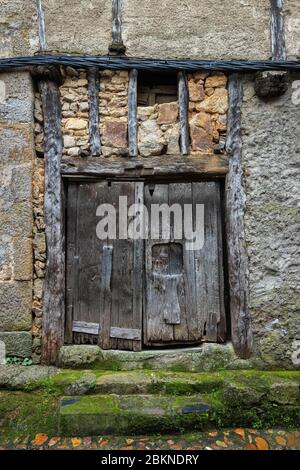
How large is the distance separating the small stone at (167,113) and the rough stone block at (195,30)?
0.54m

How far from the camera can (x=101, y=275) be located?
12.2 ft

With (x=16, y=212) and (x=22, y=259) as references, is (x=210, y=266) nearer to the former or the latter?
(x=22, y=259)

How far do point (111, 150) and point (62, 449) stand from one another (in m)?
2.67

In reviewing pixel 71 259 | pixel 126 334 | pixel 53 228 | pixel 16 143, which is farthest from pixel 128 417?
pixel 16 143

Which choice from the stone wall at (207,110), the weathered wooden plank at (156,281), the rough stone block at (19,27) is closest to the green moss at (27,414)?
the weathered wooden plank at (156,281)

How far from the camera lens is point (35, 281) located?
3.59 m

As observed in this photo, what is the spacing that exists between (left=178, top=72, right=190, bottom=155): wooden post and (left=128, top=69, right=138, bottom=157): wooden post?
0.46m

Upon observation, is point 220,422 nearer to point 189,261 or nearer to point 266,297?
point 266,297

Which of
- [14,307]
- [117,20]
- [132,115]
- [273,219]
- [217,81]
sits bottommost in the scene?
[14,307]

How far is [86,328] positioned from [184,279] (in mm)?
1127

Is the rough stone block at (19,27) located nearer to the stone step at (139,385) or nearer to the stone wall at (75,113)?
the stone wall at (75,113)

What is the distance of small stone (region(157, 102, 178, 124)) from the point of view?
146 inches

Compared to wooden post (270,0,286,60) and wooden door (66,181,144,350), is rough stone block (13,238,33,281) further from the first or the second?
wooden post (270,0,286,60)

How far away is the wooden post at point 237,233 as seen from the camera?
359 centimetres
